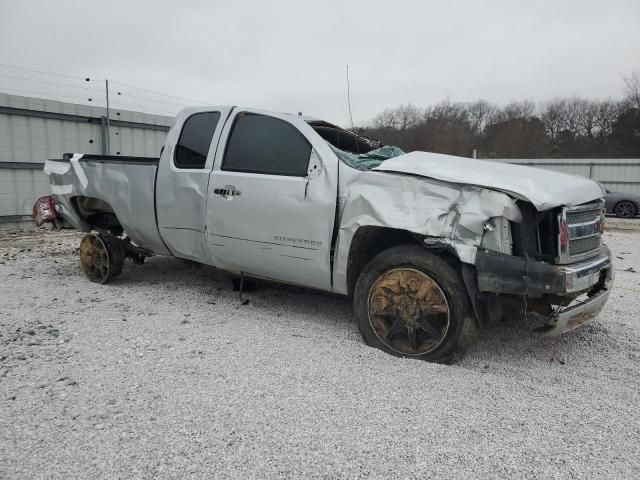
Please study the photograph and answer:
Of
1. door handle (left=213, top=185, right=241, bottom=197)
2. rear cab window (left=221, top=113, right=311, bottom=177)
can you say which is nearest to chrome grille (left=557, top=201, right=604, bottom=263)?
rear cab window (left=221, top=113, right=311, bottom=177)

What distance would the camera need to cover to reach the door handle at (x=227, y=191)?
4355mm

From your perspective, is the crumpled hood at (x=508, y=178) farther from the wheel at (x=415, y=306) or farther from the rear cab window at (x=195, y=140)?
the rear cab window at (x=195, y=140)

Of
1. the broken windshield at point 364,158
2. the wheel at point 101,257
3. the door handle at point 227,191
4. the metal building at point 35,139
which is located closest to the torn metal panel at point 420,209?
the broken windshield at point 364,158

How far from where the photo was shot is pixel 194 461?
7.67 feet

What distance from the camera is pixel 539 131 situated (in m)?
41.4

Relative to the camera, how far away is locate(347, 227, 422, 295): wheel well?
12.3ft

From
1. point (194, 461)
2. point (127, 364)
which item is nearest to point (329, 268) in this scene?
point (127, 364)

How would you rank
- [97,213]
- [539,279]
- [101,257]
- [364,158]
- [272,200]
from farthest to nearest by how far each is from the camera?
[97,213] < [101,257] < [364,158] < [272,200] < [539,279]

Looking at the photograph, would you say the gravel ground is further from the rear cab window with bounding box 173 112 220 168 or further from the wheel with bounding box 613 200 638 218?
the wheel with bounding box 613 200 638 218

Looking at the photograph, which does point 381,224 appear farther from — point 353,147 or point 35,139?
point 35,139

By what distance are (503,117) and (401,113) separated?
82.8ft

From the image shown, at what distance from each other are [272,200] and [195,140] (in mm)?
1261

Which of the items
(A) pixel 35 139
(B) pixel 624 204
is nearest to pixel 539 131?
(B) pixel 624 204

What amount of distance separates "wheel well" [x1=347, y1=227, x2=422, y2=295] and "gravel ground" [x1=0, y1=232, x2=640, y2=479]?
1.87 ft
